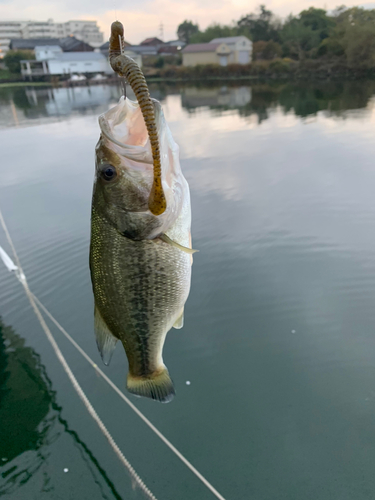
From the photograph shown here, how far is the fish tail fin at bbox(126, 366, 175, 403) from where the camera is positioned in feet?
5.22

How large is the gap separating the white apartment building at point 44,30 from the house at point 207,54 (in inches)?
2699

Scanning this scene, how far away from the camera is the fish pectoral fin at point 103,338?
163 cm

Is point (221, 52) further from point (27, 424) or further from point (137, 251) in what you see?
point (137, 251)

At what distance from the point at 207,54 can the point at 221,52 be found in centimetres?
235

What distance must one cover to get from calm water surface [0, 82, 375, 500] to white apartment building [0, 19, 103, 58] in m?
127

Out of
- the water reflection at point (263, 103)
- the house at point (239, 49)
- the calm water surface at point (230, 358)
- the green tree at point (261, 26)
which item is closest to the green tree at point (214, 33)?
the green tree at point (261, 26)

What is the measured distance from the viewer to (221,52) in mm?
59250

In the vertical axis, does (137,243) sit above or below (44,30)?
below

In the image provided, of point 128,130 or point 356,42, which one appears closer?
point 128,130

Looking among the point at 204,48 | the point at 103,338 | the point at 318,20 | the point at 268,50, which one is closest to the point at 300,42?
the point at 268,50

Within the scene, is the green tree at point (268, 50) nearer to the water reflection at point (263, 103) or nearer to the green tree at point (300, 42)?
the green tree at point (300, 42)

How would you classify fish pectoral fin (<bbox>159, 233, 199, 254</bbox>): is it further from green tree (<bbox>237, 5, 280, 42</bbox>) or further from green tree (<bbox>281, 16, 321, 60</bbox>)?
green tree (<bbox>237, 5, 280, 42</bbox>)

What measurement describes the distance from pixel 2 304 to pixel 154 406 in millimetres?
3584

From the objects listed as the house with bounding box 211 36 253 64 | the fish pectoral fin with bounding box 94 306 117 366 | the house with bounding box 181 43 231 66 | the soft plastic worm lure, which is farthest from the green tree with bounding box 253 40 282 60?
the fish pectoral fin with bounding box 94 306 117 366
